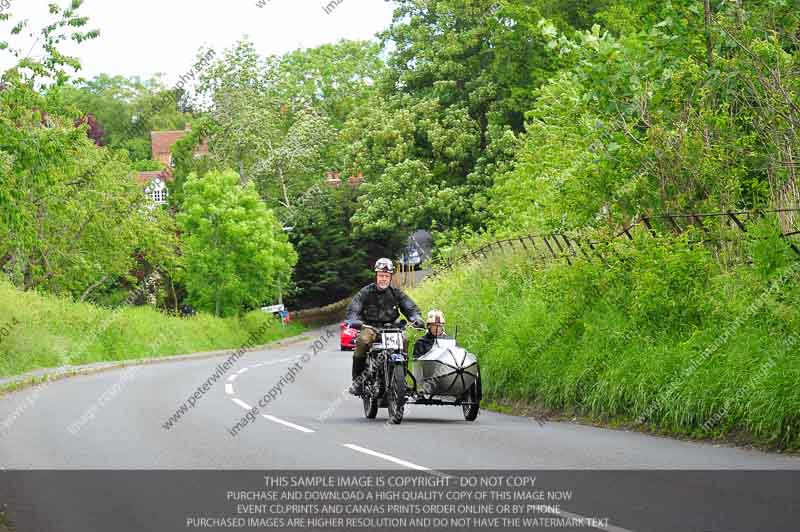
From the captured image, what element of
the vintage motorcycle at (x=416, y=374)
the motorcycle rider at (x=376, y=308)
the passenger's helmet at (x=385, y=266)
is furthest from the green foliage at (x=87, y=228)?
the passenger's helmet at (x=385, y=266)

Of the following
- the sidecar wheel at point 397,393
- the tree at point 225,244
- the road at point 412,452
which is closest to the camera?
the road at point 412,452

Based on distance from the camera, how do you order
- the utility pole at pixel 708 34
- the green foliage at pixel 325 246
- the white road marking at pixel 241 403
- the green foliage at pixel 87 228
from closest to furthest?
1. the utility pole at pixel 708 34
2. the white road marking at pixel 241 403
3. the green foliage at pixel 87 228
4. the green foliage at pixel 325 246

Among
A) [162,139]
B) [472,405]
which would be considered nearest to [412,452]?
[472,405]

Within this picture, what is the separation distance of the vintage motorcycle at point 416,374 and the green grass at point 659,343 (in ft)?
5.15

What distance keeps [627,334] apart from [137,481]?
27.9ft

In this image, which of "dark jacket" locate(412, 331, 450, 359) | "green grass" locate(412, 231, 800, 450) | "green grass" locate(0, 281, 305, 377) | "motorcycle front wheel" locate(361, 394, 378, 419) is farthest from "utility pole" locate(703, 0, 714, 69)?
"green grass" locate(0, 281, 305, 377)

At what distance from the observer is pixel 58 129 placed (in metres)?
28.5

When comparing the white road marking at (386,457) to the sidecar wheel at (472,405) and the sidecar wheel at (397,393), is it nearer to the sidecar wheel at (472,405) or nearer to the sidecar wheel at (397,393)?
the sidecar wheel at (397,393)

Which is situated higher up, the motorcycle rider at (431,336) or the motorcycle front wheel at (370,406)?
the motorcycle rider at (431,336)

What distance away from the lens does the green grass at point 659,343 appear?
14188 mm

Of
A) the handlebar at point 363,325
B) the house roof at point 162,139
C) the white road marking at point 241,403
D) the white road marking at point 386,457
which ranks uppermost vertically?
the house roof at point 162,139

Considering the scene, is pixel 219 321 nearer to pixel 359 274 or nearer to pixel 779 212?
pixel 359 274

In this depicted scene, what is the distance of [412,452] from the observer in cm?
1372

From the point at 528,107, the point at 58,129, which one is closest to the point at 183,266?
the point at 528,107
